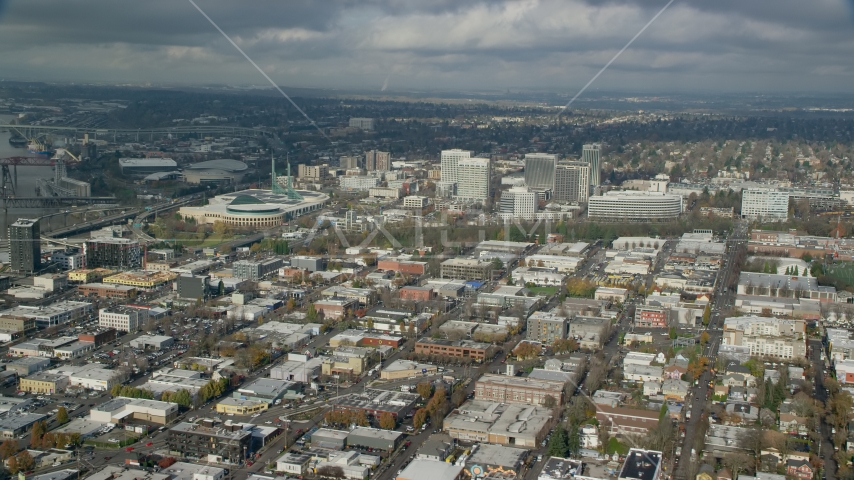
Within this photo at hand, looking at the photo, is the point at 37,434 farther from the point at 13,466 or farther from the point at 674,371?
the point at 674,371

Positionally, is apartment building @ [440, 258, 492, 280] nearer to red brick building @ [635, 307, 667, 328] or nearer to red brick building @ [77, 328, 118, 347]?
red brick building @ [635, 307, 667, 328]

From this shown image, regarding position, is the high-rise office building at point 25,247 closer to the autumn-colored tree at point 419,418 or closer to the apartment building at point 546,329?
the apartment building at point 546,329

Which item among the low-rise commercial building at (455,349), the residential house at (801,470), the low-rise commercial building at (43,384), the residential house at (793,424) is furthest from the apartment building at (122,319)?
the residential house at (801,470)

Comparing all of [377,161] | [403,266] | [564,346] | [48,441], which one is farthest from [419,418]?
[377,161]

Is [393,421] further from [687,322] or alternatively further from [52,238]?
[52,238]

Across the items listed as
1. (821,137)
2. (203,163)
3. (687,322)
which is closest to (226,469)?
(687,322)

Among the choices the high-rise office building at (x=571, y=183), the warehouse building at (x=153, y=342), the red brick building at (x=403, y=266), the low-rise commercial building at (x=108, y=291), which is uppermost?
the high-rise office building at (x=571, y=183)

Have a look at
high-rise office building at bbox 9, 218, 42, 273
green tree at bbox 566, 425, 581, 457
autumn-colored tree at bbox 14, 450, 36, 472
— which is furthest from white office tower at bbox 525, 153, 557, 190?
autumn-colored tree at bbox 14, 450, 36, 472
